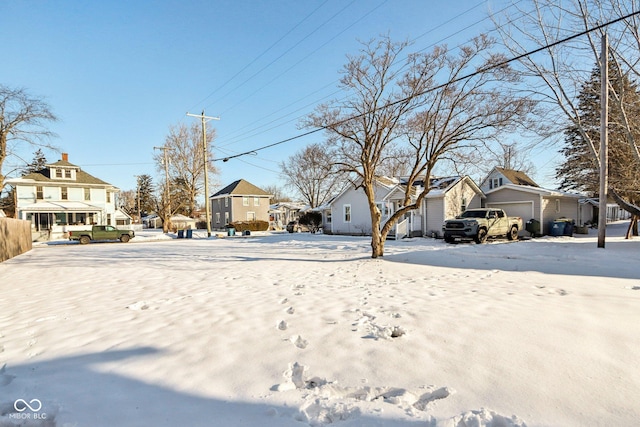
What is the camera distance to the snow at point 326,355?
255cm

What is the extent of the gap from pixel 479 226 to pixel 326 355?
16027mm

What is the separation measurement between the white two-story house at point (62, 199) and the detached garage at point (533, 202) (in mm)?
35584

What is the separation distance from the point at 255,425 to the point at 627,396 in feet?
9.82

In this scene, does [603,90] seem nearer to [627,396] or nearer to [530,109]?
[530,109]

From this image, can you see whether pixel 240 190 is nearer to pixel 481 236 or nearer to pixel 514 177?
pixel 514 177

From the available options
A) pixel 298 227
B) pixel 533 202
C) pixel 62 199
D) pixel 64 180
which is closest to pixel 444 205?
pixel 533 202

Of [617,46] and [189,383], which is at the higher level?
[617,46]

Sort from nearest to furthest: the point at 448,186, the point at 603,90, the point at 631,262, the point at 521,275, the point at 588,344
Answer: the point at 588,344, the point at 521,275, the point at 631,262, the point at 603,90, the point at 448,186

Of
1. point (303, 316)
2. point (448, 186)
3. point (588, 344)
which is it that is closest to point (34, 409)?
point (303, 316)

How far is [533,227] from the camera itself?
854 inches

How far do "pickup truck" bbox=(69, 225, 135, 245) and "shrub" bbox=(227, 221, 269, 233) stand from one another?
14.5m

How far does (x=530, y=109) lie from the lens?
40.3 ft

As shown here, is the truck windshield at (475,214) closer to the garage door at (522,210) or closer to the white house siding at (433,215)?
the white house siding at (433,215)

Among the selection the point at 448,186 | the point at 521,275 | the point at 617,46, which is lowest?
the point at 521,275
